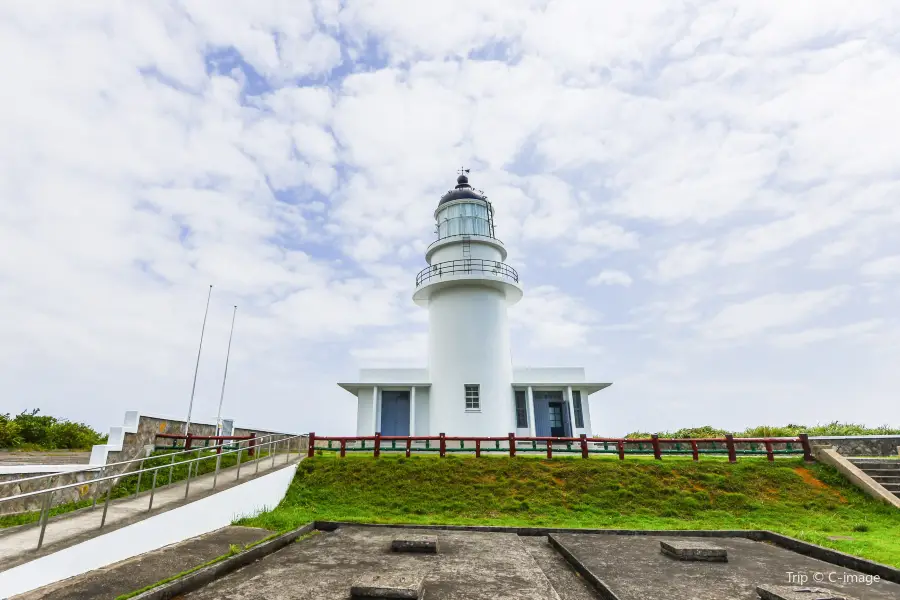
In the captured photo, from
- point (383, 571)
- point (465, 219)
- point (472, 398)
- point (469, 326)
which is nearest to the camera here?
point (383, 571)

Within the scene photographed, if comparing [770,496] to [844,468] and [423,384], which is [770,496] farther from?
[423,384]

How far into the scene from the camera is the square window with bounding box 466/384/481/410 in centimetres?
1905

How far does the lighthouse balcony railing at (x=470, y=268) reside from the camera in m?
20.0

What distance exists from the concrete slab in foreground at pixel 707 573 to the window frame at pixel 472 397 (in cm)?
1100

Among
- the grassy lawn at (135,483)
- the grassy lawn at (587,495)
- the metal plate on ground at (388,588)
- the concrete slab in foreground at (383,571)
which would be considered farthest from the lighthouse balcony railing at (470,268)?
the metal plate on ground at (388,588)

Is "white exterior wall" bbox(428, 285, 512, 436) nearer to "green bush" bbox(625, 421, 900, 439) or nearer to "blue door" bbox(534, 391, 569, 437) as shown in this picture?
"blue door" bbox(534, 391, 569, 437)

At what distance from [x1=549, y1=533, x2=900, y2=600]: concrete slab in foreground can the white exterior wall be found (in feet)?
36.2

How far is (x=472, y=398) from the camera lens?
19188 mm

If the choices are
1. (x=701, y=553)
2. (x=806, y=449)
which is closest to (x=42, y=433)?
(x=701, y=553)

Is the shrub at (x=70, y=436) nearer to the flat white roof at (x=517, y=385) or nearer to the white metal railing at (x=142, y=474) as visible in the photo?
the white metal railing at (x=142, y=474)

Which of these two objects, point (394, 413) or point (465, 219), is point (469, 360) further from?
point (465, 219)

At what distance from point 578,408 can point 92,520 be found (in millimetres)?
19007

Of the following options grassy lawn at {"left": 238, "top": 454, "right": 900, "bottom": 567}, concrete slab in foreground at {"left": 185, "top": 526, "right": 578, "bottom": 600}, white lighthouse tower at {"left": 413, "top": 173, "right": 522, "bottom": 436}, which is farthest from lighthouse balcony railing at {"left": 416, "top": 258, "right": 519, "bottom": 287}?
concrete slab in foreground at {"left": 185, "top": 526, "right": 578, "bottom": 600}

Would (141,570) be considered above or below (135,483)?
below
